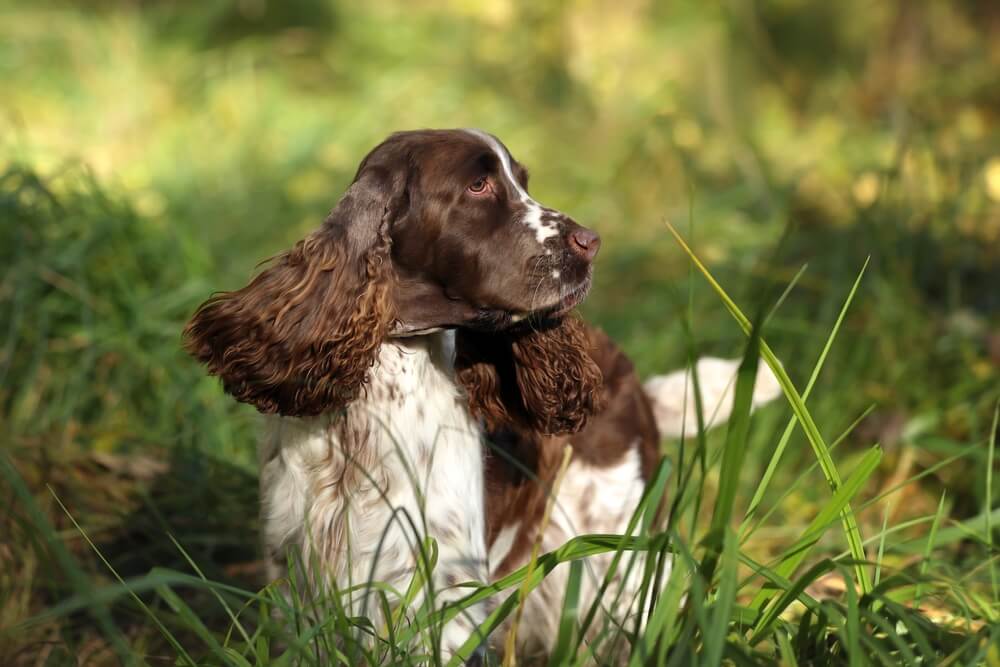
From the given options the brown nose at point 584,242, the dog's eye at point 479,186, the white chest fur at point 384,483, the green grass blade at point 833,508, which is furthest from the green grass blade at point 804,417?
the white chest fur at point 384,483

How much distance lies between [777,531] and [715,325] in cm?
134

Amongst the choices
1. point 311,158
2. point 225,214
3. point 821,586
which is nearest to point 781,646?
point 821,586

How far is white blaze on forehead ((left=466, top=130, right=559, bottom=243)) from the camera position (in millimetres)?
2873

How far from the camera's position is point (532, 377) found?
3094 mm

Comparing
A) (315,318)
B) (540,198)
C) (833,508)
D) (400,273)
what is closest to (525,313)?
(400,273)

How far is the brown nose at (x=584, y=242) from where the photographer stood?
287 cm

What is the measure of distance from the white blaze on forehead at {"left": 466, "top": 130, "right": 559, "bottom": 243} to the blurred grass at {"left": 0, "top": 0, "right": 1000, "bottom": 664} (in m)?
0.39

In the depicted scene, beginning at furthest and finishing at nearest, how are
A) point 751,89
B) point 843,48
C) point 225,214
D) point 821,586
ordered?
1. point 843,48
2. point 751,89
3. point 225,214
4. point 821,586

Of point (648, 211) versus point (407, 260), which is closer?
point (407, 260)

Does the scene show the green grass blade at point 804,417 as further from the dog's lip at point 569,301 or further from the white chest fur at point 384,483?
the white chest fur at point 384,483

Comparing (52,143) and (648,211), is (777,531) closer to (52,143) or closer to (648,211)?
(648,211)

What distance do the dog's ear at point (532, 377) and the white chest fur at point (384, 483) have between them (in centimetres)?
20

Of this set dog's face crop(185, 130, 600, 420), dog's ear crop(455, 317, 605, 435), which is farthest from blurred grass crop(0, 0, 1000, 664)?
dog's ear crop(455, 317, 605, 435)

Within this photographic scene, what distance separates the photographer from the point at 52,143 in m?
7.91
